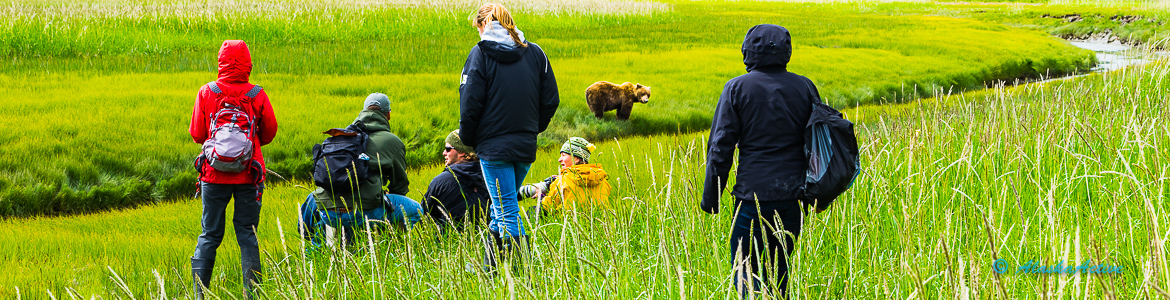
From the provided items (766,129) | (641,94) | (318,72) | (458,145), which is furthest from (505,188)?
(318,72)

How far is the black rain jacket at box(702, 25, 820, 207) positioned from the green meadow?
273 millimetres

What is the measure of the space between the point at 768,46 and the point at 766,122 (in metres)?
0.33

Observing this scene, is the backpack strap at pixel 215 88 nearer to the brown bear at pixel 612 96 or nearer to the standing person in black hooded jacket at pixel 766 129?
the standing person in black hooded jacket at pixel 766 129

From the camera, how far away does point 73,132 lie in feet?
26.8

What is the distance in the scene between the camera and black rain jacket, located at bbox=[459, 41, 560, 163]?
4.31 meters

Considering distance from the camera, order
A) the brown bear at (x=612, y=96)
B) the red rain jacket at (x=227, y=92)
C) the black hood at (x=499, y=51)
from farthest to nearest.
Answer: the brown bear at (x=612, y=96)
the black hood at (x=499, y=51)
the red rain jacket at (x=227, y=92)

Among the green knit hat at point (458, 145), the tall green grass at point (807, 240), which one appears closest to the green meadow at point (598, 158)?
the tall green grass at point (807, 240)

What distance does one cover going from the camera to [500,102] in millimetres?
4336

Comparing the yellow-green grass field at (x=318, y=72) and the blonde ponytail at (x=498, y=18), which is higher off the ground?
the blonde ponytail at (x=498, y=18)

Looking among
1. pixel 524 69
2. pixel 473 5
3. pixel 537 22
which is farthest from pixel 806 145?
pixel 473 5

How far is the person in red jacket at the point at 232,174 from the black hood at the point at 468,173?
3.85 ft

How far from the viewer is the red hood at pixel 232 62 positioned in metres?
4.19

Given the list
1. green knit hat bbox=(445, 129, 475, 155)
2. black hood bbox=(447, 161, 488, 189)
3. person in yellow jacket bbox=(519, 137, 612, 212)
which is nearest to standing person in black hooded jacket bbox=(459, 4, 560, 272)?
person in yellow jacket bbox=(519, 137, 612, 212)

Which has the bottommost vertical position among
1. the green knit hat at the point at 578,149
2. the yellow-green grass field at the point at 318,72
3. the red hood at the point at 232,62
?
the yellow-green grass field at the point at 318,72
